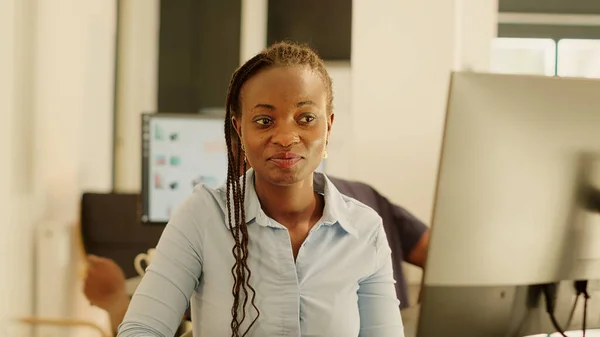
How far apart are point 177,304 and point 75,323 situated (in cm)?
120

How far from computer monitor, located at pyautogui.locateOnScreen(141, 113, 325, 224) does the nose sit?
4.62ft

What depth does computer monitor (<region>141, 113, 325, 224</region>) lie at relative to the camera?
2.13 meters

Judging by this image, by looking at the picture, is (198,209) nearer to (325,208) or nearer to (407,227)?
(325,208)

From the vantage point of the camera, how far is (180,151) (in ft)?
7.01

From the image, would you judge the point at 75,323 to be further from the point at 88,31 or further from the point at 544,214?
the point at 544,214

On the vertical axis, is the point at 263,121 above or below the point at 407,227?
above

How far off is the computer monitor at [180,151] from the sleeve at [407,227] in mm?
674

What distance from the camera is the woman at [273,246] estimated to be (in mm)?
738

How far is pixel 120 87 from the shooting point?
3.06m

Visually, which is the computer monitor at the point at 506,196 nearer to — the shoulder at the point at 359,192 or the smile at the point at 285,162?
the smile at the point at 285,162

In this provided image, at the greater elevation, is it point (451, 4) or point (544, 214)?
point (451, 4)

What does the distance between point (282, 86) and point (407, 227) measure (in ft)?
3.16

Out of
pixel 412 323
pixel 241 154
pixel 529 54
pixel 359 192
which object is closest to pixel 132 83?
pixel 359 192

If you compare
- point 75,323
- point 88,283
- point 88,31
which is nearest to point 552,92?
point 88,283
